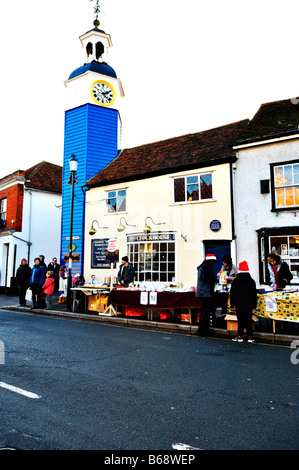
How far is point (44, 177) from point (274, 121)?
670 inches

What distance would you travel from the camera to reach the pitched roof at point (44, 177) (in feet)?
78.2

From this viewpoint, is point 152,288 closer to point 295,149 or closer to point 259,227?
point 259,227

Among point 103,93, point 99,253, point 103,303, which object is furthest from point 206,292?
point 103,93

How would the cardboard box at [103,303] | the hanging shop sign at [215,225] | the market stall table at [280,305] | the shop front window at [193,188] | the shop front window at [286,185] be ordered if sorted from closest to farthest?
the market stall table at [280,305]
the cardboard box at [103,303]
the shop front window at [286,185]
the hanging shop sign at [215,225]
the shop front window at [193,188]

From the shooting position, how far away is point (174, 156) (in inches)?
649

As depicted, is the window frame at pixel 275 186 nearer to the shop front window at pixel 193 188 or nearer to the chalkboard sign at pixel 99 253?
the shop front window at pixel 193 188

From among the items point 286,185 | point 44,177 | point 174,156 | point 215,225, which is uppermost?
point 44,177

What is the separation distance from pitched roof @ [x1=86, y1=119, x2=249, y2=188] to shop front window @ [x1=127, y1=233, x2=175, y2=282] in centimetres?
310

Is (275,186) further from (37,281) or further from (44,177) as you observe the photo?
(44,177)

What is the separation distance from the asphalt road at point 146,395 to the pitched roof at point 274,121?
27.9 ft

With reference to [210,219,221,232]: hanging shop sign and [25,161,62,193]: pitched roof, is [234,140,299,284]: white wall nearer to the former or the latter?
[210,219,221,232]: hanging shop sign

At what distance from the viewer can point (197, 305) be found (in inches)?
384

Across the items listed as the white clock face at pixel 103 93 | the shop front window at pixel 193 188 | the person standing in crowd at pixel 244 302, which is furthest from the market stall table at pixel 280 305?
the white clock face at pixel 103 93

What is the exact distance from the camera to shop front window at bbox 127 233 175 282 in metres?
15.1
